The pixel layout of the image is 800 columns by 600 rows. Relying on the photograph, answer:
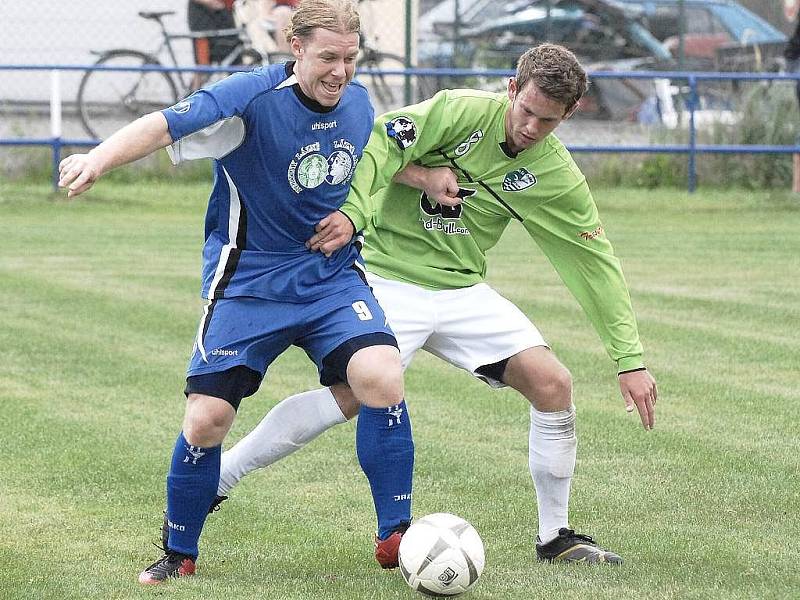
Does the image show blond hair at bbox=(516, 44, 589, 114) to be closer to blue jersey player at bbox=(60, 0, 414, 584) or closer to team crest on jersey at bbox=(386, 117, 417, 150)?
team crest on jersey at bbox=(386, 117, 417, 150)

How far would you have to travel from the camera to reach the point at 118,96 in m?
16.5

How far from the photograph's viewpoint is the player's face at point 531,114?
450 cm

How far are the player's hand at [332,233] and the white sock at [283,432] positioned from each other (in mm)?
547

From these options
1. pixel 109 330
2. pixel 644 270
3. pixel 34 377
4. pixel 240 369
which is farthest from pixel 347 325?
pixel 644 270

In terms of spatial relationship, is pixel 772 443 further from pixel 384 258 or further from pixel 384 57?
pixel 384 57

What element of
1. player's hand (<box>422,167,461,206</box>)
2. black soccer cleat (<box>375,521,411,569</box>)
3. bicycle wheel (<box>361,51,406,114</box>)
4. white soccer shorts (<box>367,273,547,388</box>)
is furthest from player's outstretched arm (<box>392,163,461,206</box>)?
bicycle wheel (<box>361,51,406,114</box>)

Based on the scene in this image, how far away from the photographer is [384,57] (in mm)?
17812

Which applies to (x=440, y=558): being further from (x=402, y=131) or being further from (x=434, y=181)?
(x=402, y=131)

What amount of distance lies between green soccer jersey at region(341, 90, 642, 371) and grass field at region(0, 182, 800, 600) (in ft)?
2.54

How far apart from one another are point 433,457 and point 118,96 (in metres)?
11.3

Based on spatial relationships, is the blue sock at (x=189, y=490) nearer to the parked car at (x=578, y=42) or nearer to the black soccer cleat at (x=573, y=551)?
the black soccer cleat at (x=573, y=551)

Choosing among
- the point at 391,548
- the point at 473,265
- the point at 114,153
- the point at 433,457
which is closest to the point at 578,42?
the point at 433,457

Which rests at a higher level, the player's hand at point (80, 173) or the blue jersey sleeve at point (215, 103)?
the blue jersey sleeve at point (215, 103)

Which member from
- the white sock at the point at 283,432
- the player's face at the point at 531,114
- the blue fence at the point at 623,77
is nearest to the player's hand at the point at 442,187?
the player's face at the point at 531,114
